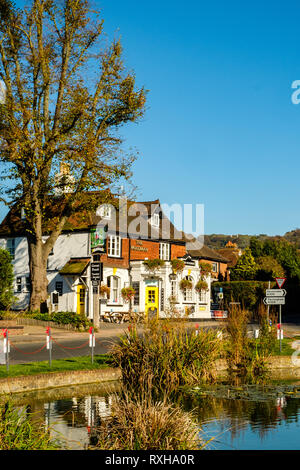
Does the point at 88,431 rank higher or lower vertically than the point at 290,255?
lower

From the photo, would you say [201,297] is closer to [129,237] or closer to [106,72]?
[129,237]

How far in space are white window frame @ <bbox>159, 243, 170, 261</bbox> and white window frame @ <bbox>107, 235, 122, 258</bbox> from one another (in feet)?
19.1

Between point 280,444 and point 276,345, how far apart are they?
1397 centimetres

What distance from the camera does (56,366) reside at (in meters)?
17.9

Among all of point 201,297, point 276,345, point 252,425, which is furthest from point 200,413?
point 201,297

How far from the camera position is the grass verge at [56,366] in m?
16.6

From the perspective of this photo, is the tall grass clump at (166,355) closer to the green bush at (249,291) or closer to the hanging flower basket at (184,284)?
the hanging flower basket at (184,284)

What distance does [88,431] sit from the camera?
11656mm

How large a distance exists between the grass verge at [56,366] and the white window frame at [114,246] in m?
22.2

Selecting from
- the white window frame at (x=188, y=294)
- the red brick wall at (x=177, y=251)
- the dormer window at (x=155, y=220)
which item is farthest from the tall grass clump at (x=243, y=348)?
the red brick wall at (x=177, y=251)

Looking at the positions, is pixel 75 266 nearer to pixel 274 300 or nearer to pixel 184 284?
→ pixel 184 284

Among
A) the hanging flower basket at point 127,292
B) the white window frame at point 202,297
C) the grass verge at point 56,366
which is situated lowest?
the grass verge at point 56,366

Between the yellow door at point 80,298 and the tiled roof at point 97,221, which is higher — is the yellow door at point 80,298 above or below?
below

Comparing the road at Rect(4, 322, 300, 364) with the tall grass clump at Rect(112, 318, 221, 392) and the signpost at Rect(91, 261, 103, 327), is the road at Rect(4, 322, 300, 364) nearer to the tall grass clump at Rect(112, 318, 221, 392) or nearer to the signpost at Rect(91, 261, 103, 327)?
the tall grass clump at Rect(112, 318, 221, 392)
